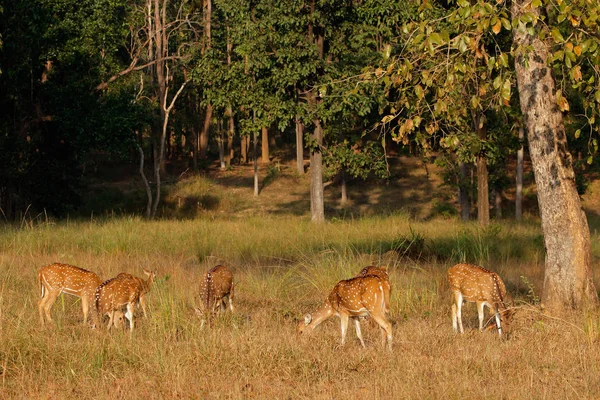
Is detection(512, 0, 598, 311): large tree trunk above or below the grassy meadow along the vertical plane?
above

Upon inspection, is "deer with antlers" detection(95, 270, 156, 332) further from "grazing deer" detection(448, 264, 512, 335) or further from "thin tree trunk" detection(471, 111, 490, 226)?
"thin tree trunk" detection(471, 111, 490, 226)

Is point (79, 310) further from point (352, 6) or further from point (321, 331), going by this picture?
point (352, 6)

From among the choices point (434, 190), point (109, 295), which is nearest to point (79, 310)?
point (109, 295)

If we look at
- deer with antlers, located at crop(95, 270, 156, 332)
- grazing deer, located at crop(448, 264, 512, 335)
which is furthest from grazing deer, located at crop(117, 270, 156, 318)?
grazing deer, located at crop(448, 264, 512, 335)

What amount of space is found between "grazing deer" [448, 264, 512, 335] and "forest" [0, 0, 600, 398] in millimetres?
430

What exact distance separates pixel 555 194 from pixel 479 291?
1961mm

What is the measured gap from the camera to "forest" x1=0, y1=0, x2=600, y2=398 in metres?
8.74

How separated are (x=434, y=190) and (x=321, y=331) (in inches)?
1518

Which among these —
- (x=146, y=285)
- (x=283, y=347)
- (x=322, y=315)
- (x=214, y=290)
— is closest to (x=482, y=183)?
(x=214, y=290)

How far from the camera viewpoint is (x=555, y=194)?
36.6 feet

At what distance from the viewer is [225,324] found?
10.4 metres

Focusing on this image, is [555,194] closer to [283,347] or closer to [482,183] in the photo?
[283,347]

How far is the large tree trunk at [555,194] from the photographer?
36.4ft

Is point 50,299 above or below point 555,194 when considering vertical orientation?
below
